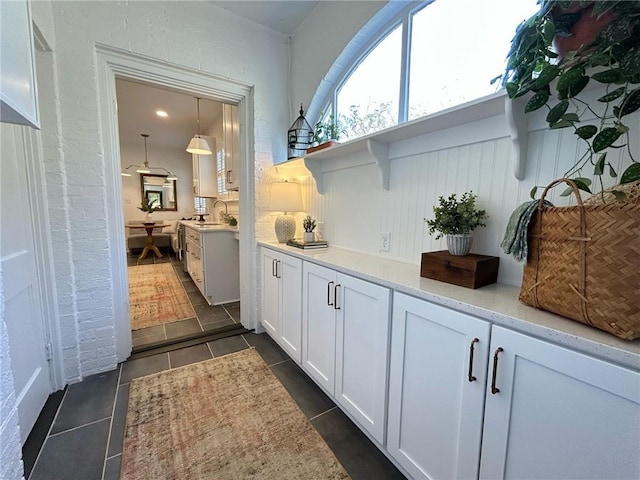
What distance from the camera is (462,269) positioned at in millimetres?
1126

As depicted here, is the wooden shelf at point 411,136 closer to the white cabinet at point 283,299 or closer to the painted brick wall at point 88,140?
the white cabinet at point 283,299

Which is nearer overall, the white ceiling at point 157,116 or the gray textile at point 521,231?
the gray textile at point 521,231

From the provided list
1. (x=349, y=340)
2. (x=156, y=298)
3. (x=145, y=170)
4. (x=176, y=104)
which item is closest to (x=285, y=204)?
(x=349, y=340)

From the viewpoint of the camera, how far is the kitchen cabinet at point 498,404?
0.65m

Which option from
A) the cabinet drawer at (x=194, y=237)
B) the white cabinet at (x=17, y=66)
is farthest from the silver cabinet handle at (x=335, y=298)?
the cabinet drawer at (x=194, y=237)

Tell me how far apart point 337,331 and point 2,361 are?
4.24ft

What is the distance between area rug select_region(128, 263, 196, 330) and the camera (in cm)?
291

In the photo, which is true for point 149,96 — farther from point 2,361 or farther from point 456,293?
point 456,293

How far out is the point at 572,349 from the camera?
0.70 metres

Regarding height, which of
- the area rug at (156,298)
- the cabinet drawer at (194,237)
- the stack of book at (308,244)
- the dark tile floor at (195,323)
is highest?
the stack of book at (308,244)

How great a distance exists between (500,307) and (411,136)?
1.06 m

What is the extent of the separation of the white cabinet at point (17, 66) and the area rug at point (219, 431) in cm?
152

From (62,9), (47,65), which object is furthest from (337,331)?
(62,9)

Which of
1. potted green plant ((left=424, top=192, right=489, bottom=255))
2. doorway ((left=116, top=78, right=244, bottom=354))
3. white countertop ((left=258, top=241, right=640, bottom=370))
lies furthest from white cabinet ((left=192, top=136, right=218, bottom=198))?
potted green plant ((left=424, top=192, right=489, bottom=255))
